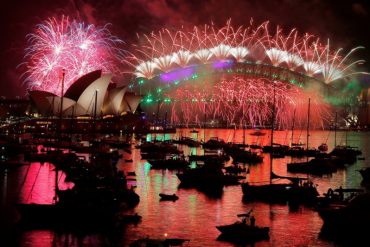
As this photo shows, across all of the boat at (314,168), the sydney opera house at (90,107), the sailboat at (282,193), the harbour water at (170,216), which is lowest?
the harbour water at (170,216)

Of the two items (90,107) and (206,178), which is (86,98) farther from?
(206,178)

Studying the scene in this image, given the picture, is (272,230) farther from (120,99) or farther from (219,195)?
(120,99)

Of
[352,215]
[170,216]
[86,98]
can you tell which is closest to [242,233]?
[352,215]

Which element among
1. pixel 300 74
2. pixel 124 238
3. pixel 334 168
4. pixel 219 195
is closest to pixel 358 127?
pixel 300 74

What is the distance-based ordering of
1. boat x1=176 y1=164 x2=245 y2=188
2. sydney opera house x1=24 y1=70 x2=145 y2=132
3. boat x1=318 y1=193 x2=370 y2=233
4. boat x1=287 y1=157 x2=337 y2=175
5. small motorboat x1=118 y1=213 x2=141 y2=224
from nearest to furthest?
boat x1=318 y1=193 x2=370 y2=233, small motorboat x1=118 y1=213 x2=141 y2=224, boat x1=176 y1=164 x2=245 y2=188, boat x1=287 y1=157 x2=337 y2=175, sydney opera house x1=24 y1=70 x2=145 y2=132

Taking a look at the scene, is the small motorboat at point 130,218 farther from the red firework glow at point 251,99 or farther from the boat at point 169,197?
the red firework glow at point 251,99

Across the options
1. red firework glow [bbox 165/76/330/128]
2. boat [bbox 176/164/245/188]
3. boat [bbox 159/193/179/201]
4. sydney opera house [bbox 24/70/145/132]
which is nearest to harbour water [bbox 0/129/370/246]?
boat [bbox 159/193/179/201]

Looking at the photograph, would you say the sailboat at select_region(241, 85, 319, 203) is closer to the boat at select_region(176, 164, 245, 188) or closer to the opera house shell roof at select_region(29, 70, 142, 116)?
the boat at select_region(176, 164, 245, 188)

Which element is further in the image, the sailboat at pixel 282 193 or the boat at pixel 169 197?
the boat at pixel 169 197

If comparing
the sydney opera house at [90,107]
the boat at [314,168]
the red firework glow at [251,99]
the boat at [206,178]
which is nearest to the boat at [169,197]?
the boat at [206,178]
